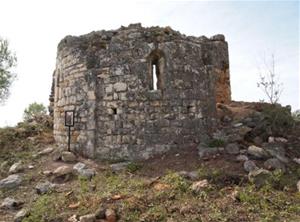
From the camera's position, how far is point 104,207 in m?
6.10

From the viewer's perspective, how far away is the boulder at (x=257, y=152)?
8234mm

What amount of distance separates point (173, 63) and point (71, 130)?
3.29 meters

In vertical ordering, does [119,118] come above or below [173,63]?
below

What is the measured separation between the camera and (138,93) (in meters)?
9.08

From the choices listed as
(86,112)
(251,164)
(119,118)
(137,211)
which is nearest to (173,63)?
(119,118)

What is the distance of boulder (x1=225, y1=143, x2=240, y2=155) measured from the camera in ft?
27.8

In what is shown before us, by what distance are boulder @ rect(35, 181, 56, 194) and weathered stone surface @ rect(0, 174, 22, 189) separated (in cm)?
60

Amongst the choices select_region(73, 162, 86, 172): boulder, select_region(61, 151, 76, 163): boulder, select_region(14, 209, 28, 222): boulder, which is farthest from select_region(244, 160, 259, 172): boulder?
select_region(14, 209, 28, 222): boulder

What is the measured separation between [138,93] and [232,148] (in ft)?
8.82

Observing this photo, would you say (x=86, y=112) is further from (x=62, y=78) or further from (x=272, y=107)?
(x=272, y=107)

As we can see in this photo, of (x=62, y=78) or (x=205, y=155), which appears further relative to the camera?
(x=62, y=78)

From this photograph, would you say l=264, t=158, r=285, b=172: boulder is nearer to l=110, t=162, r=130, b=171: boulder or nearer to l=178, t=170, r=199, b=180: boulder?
l=178, t=170, r=199, b=180: boulder

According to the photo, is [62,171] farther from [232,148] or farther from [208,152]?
[232,148]

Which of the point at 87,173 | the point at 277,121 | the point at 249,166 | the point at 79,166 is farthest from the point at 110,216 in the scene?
the point at 277,121
